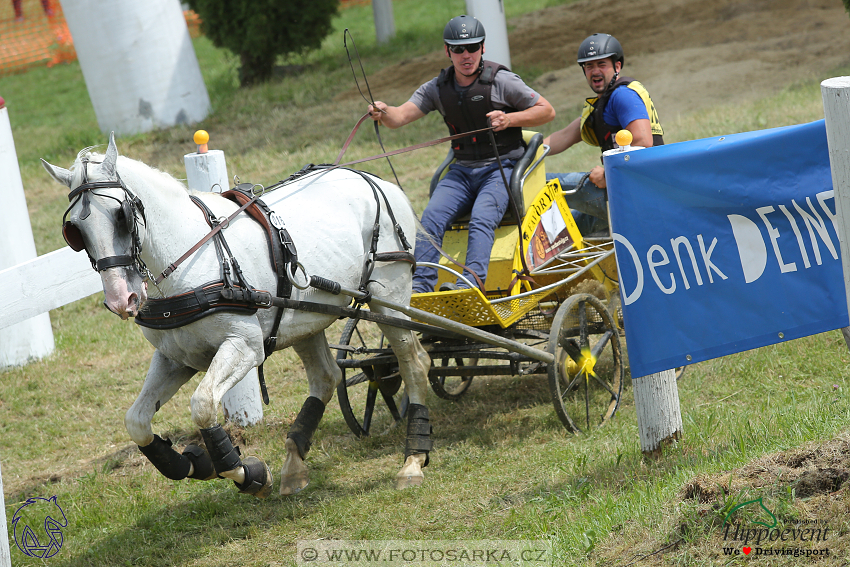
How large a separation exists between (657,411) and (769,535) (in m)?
1.06

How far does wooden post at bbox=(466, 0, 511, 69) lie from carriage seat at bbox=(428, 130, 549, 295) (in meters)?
7.47

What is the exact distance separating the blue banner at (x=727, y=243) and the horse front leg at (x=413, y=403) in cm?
159

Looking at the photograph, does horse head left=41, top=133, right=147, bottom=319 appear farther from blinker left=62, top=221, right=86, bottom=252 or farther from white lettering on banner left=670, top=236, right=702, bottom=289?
white lettering on banner left=670, top=236, right=702, bottom=289

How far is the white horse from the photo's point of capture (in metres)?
3.53

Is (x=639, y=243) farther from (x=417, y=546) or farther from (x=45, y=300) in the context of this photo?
(x=45, y=300)

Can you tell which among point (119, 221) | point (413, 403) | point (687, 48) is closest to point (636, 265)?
point (413, 403)

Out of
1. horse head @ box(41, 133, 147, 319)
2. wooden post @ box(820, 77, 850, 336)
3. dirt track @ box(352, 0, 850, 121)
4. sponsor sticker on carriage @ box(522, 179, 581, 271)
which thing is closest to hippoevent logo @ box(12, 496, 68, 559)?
horse head @ box(41, 133, 147, 319)

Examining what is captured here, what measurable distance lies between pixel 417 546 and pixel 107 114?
12131 mm

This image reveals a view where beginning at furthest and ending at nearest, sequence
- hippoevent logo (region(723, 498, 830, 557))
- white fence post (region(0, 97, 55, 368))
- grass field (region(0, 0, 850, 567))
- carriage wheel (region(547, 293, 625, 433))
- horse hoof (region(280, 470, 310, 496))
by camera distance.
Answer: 1. white fence post (region(0, 97, 55, 368))
2. carriage wheel (region(547, 293, 625, 433))
3. horse hoof (region(280, 470, 310, 496))
4. grass field (region(0, 0, 850, 567))
5. hippoevent logo (region(723, 498, 830, 557))

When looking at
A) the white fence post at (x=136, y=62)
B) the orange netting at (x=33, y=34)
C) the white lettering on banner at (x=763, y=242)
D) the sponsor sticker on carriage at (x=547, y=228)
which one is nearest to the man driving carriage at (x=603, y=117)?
the sponsor sticker on carriage at (x=547, y=228)

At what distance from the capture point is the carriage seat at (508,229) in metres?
5.31

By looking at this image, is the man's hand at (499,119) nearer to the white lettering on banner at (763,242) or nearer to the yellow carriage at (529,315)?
the yellow carriage at (529,315)

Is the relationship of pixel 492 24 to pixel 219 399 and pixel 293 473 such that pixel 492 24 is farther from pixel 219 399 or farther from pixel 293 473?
pixel 219 399

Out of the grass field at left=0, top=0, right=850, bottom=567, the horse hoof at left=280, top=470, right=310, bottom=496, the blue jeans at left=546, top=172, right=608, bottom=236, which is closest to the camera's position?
the grass field at left=0, top=0, right=850, bottom=567
